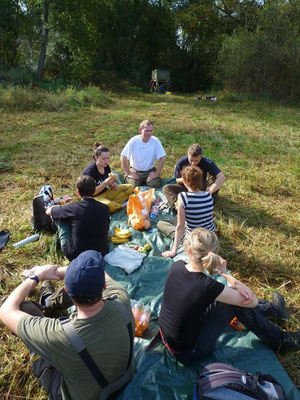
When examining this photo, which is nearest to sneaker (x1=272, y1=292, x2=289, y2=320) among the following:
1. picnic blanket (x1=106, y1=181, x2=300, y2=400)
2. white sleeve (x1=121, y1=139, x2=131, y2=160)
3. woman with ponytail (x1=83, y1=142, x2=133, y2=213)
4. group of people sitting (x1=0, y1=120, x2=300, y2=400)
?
group of people sitting (x1=0, y1=120, x2=300, y2=400)

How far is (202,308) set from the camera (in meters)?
2.02

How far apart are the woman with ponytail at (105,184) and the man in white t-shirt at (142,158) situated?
53cm

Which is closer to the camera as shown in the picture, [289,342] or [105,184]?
[289,342]

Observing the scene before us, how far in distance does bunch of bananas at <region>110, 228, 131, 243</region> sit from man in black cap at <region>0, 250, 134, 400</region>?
78.8 inches

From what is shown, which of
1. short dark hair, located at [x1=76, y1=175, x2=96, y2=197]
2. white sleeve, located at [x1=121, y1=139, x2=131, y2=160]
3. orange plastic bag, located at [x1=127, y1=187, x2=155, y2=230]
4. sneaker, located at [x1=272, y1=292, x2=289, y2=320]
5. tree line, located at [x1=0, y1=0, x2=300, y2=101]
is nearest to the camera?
sneaker, located at [x1=272, y1=292, x2=289, y2=320]

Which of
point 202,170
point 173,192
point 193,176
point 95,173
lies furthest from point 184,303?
point 95,173

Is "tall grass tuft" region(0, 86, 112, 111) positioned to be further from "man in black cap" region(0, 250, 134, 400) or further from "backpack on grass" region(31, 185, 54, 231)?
"man in black cap" region(0, 250, 134, 400)

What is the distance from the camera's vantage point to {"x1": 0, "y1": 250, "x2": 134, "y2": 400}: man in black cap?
5.06 feet

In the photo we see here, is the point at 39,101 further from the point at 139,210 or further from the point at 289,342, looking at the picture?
the point at 289,342

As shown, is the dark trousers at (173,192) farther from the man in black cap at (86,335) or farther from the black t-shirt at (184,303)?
the man in black cap at (86,335)

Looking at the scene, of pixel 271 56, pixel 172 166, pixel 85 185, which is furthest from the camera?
pixel 271 56

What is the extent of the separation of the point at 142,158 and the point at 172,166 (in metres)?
1.19

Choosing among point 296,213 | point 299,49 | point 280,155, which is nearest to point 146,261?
point 296,213

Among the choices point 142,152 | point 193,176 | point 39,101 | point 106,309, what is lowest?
point 106,309
